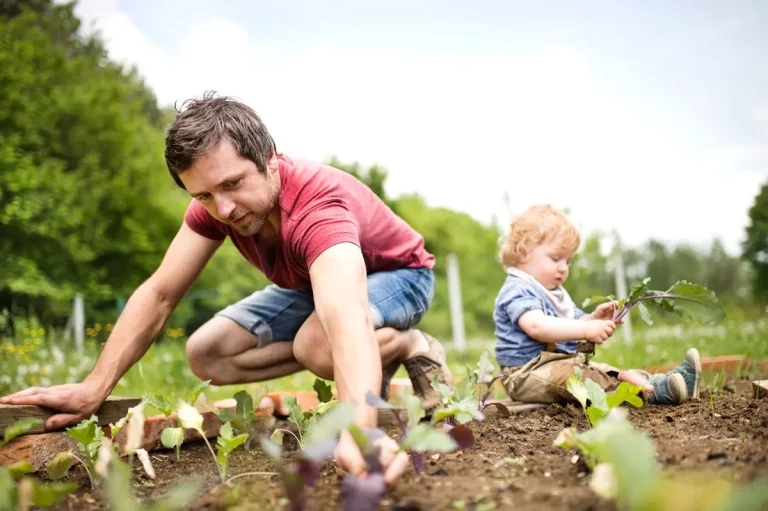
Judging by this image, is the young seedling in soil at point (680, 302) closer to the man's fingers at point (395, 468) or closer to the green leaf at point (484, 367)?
the green leaf at point (484, 367)

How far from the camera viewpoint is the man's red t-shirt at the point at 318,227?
77.5 inches

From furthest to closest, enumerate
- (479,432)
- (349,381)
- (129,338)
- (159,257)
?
(159,257) → (129,338) → (479,432) → (349,381)

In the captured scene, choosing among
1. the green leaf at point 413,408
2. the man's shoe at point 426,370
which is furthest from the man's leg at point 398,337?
the green leaf at point 413,408

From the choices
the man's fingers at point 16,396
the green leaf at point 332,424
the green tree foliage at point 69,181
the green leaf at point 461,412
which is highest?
the green tree foliage at point 69,181

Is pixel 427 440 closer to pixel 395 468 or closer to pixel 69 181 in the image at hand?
pixel 395 468

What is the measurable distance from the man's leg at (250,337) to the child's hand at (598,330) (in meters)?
1.17

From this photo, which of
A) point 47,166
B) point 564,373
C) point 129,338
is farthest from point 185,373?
point 47,166

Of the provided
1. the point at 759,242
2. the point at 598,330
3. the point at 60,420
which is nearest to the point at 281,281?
the point at 60,420

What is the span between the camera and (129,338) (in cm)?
232

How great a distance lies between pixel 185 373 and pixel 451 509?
3573 millimetres

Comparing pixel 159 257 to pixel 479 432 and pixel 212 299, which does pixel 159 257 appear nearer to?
pixel 212 299

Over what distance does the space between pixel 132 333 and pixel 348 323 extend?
3.52 feet

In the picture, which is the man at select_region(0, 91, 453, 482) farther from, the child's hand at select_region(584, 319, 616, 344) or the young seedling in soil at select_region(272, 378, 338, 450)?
the child's hand at select_region(584, 319, 616, 344)

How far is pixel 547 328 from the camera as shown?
7.95ft
